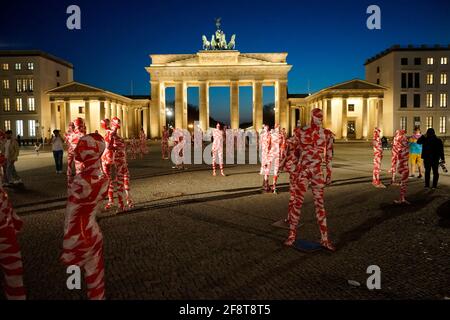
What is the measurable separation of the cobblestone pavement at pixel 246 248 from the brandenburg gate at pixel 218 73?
52.6 meters

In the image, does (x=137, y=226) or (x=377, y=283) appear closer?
(x=377, y=283)

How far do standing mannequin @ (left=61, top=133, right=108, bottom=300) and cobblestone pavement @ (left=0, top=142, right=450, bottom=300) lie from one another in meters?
1.10

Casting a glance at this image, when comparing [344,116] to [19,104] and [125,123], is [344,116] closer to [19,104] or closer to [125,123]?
[125,123]

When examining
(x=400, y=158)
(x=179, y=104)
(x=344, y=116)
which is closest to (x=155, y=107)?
(x=179, y=104)

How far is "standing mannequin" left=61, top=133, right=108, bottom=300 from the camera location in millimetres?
3612

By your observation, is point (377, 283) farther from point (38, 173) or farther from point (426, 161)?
point (38, 173)

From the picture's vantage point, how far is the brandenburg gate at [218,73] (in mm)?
62625

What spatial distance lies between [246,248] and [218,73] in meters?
58.6

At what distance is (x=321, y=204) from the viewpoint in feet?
21.2

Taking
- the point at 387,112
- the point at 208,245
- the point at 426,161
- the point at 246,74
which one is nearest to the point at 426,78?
the point at 387,112

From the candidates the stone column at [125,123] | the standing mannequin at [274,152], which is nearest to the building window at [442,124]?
the stone column at [125,123]

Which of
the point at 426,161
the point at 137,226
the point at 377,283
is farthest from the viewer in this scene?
the point at 426,161

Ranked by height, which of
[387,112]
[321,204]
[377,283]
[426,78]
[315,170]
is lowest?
[377,283]
